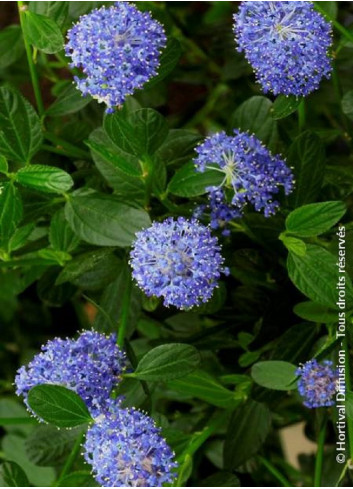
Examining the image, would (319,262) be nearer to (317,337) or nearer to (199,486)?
(317,337)

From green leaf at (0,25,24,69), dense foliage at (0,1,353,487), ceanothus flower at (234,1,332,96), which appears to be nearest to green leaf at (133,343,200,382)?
dense foliage at (0,1,353,487)

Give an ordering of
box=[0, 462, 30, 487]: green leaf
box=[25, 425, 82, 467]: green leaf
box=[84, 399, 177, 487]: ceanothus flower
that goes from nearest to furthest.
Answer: box=[84, 399, 177, 487]: ceanothus flower < box=[0, 462, 30, 487]: green leaf < box=[25, 425, 82, 467]: green leaf

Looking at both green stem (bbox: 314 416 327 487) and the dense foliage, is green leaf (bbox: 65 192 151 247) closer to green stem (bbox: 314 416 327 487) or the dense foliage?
the dense foliage

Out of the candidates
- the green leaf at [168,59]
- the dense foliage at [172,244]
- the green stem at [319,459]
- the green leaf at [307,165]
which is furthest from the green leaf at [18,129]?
the green stem at [319,459]

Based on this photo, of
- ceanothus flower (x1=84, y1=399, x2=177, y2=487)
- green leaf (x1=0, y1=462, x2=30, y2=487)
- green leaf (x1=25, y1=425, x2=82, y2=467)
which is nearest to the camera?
ceanothus flower (x1=84, y1=399, x2=177, y2=487)

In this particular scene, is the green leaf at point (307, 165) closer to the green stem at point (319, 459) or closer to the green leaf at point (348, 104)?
the green leaf at point (348, 104)

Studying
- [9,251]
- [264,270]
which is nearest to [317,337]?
[264,270]
